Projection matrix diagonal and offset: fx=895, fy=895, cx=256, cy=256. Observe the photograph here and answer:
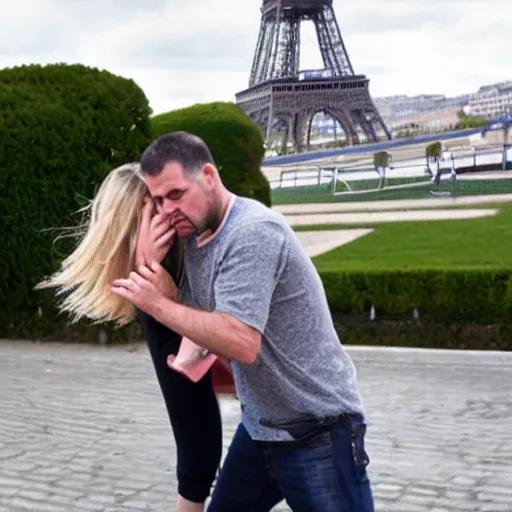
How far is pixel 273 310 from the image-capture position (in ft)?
7.06

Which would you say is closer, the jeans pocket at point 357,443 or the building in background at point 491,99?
the jeans pocket at point 357,443

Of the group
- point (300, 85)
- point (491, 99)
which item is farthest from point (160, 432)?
point (491, 99)

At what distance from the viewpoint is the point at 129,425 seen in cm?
541

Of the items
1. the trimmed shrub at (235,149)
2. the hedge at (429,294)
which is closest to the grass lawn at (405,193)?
the trimmed shrub at (235,149)

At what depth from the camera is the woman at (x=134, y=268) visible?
7.57 ft

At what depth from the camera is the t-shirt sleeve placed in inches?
79.5

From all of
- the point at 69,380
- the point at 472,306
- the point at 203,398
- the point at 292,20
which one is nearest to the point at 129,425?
the point at 69,380

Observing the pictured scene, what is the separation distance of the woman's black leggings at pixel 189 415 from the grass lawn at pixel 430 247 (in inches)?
242

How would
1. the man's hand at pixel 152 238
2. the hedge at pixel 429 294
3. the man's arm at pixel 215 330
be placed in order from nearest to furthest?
the man's arm at pixel 215 330 → the man's hand at pixel 152 238 → the hedge at pixel 429 294

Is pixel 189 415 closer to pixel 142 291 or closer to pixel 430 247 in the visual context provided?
pixel 142 291

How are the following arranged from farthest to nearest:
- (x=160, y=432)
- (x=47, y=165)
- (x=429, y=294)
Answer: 1. (x=429, y=294)
2. (x=47, y=165)
3. (x=160, y=432)

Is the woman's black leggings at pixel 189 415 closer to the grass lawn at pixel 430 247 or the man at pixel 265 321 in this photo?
the man at pixel 265 321

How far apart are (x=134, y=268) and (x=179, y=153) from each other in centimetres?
39

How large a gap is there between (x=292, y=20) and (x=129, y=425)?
54466mm
